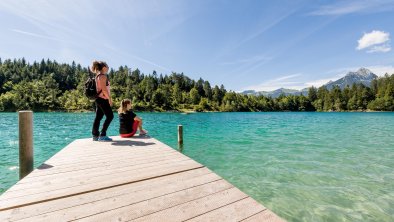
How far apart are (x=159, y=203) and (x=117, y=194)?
804mm

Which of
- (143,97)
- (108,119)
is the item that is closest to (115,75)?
(143,97)

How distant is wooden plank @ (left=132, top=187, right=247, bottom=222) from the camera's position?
2.68 metres

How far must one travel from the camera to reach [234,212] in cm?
283

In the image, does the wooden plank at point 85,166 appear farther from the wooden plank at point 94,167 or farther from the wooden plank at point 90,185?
the wooden plank at point 90,185

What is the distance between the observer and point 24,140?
5.63 meters

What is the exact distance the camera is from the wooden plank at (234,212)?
2.67m

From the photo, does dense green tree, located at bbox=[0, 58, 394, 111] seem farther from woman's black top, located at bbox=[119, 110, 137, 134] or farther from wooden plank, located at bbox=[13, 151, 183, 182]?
wooden plank, located at bbox=[13, 151, 183, 182]

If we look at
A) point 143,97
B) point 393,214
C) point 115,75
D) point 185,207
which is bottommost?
point 393,214

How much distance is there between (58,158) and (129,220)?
13.7 feet

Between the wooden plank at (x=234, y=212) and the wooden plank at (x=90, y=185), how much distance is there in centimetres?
174

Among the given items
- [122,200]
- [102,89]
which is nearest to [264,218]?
[122,200]

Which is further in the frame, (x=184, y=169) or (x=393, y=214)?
(x=393, y=214)

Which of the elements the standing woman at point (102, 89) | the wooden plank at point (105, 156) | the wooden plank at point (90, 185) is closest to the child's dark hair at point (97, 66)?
the standing woman at point (102, 89)

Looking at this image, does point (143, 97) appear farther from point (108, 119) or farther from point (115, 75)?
point (108, 119)
